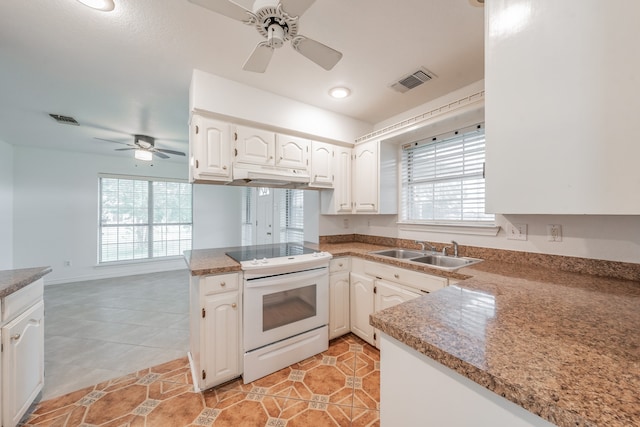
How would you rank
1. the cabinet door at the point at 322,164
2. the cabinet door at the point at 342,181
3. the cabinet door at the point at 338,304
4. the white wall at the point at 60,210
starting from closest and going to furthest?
the cabinet door at the point at 338,304 < the cabinet door at the point at 322,164 < the cabinet door at the point at 342,181 < the white wall at the point at 60,210

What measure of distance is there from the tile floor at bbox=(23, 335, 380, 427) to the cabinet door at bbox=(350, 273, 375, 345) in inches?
12.1

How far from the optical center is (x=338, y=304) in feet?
7.86

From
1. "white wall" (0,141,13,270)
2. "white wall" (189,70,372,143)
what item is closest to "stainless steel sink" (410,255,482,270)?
"white wall" (189,70,372,143)

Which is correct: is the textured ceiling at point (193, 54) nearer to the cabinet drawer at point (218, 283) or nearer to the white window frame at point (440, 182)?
the white window frame at point (440, 182)

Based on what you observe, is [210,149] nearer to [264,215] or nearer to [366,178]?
[366,178]

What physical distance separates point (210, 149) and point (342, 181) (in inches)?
56.3

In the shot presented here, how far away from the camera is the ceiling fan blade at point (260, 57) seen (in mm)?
1313

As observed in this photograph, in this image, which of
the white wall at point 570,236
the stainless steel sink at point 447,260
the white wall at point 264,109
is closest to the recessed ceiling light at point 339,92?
the white wall at point 264,109

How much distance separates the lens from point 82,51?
1.75 metres

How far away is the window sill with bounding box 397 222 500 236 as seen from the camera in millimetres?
2023

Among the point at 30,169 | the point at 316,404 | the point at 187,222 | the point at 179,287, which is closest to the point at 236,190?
the point at 187,222

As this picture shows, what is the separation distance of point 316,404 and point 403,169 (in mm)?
2344

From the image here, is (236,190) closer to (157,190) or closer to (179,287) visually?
(157,190)

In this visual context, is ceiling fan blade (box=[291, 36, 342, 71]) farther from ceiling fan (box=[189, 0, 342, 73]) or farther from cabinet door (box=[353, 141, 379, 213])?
cabinet door (box=[353, 141, 379, 213])
